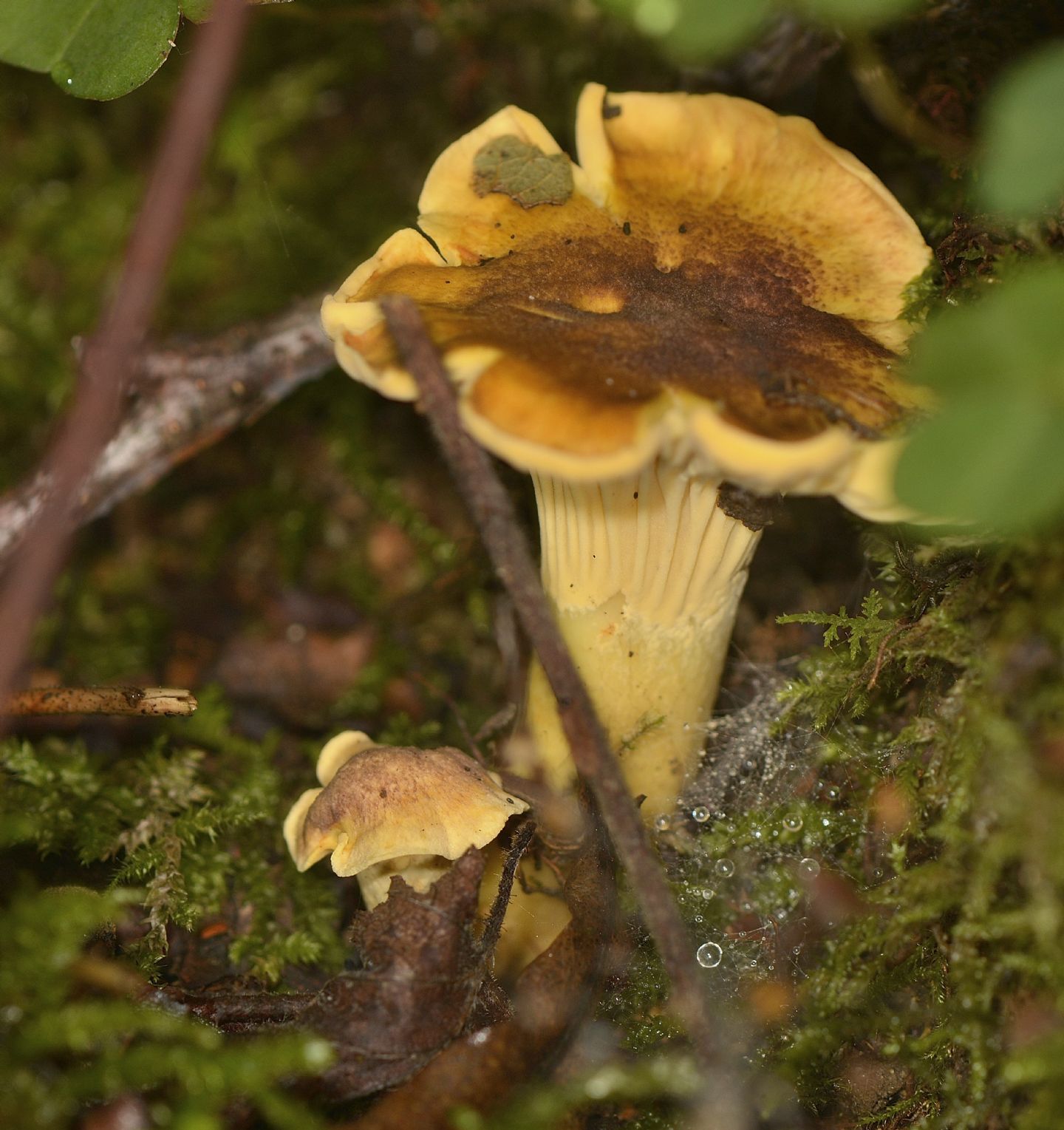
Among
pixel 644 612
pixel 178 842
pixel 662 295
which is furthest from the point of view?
pixel 178 842

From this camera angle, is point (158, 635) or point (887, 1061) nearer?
point (887, 1061)

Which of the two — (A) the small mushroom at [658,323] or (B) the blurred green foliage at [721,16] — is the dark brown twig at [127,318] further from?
(B) the blurred green foliage at [721,16]

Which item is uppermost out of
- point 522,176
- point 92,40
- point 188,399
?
point 92,40

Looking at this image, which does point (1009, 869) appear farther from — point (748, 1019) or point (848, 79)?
point (848, 79)

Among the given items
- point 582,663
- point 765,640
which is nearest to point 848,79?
point 765,640

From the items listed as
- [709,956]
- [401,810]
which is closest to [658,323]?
[401,810]

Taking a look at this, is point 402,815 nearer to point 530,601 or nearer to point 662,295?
point 530,601
